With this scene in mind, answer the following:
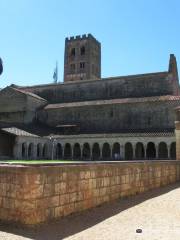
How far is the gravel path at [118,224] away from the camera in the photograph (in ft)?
20.8

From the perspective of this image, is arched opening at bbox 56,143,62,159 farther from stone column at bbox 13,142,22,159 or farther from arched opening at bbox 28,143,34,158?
stone column at bbox 13,142,22,159

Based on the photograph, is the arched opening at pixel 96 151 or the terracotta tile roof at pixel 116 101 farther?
the arched opening at pixel 96 151

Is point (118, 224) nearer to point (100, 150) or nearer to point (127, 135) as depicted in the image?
point (127, 135)

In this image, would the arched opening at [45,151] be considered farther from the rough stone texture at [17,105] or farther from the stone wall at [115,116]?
the rough stone texture at [17,105]

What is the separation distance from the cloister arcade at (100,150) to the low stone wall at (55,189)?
25.7m

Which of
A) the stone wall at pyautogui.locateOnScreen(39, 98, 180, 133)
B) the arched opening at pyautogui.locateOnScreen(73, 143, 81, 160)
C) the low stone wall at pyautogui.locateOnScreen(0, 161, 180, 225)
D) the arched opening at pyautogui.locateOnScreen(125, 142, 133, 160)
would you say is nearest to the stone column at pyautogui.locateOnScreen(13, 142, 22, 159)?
the arched opening at pyautogui.locateOnScreen(73, 143, 81, 160)

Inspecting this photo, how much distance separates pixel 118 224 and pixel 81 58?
57893mm

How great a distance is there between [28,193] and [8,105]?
132 ft

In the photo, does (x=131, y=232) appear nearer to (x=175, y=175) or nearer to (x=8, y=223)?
(x=8, y=223)

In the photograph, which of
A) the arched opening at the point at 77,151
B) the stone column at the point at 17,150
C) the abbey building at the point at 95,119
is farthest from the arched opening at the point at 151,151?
the stone column at the point at 17,150

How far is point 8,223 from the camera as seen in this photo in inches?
269

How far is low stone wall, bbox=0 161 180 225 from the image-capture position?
260 inches

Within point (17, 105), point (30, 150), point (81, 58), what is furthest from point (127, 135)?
point (81, 58)

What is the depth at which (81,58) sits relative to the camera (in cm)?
6362
